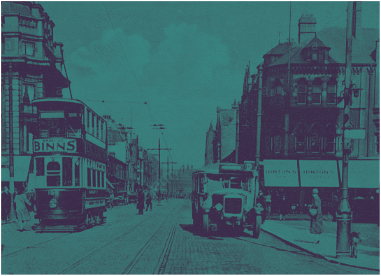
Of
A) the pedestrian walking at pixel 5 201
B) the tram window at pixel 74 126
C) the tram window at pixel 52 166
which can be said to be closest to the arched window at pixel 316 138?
the tram window at pixel 74 126

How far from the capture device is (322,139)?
2078 centimetres

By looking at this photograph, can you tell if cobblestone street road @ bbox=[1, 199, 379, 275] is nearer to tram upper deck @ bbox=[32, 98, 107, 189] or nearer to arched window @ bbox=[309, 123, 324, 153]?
tram upper deck @ bbox=[32, 98, 107, 189]

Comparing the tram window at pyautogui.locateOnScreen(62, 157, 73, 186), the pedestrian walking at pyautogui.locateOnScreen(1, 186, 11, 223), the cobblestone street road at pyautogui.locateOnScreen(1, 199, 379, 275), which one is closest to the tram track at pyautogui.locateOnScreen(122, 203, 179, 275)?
the cobblestone street road at pyautogui.locateOnScreen(1, 199, 379, 275)

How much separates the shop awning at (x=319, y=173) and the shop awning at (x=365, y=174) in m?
1.83

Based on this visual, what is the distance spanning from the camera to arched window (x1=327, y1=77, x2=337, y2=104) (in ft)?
65.1

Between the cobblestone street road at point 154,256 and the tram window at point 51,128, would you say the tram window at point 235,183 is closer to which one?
the cobblestone street road at point 154,256

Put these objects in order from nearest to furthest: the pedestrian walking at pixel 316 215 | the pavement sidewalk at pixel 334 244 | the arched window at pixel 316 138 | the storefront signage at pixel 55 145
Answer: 1. the pavement sidewalk at pixel 334 244
2. the pedestrian walking at pixel 316 215
3. the storefront signage at pixel 55 145
4. the arched window at pixel 316 138

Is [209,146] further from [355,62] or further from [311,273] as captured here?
[311,273]

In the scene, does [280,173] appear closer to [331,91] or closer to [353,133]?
[331,91]

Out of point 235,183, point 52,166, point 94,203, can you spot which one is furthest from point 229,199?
point 52,166

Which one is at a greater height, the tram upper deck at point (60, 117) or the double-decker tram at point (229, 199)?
the tram upper deck at point (60, 117)

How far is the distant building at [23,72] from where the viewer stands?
48.3 feet

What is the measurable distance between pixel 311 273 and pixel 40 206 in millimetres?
10076

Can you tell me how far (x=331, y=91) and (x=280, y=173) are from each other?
4.68 meters
